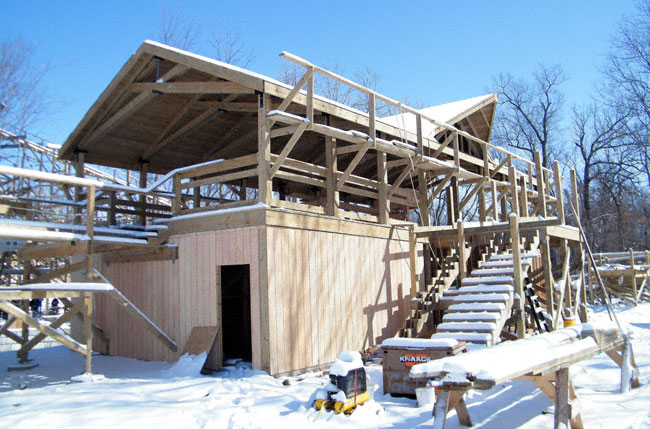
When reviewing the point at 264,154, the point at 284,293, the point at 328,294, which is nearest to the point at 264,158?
the point at 264,154

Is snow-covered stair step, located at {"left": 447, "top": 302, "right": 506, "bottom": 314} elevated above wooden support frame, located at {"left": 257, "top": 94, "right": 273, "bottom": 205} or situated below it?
below

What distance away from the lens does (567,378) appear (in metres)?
5.27

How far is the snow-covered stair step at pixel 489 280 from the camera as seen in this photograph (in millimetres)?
10085

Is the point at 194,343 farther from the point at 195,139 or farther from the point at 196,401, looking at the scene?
the point at 195,139

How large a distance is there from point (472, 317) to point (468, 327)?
12.4 inches

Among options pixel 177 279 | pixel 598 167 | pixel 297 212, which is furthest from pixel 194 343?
pixel 598 167

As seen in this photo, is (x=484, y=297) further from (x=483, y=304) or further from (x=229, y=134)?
(x=229, y=134)

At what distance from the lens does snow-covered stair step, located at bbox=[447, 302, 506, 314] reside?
929 cm

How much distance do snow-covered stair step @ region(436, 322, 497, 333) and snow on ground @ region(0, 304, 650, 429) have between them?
49.8 inches

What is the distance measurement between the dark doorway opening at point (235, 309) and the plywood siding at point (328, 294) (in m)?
2.66

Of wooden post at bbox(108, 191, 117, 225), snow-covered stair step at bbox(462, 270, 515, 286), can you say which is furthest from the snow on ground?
wooden post at bbox(108, 191, 117, 225)

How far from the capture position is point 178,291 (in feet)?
33.7

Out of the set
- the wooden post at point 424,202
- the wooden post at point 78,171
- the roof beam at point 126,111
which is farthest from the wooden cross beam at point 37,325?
the wooden post at point 424,202

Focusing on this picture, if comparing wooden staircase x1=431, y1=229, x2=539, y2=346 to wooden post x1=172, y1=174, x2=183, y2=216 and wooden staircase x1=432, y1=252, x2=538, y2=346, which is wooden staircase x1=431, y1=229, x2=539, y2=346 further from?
wooden post x1=172, y1=174, x2=183, y2=216
